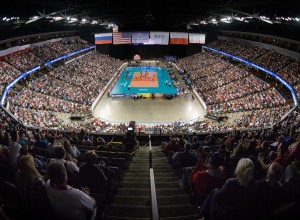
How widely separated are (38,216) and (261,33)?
5155cm

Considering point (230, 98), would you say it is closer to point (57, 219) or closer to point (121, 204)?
point (121, 204)

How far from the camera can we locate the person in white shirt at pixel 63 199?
3520 mm

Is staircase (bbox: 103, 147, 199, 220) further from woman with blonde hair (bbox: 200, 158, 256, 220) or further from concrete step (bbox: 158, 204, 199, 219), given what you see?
woman with blonde hair (bbox: 200, 158, 256, 220)

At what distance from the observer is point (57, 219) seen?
358cm

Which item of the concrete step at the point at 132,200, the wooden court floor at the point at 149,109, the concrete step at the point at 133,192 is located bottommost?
the wooden court floor at the point at 149,109

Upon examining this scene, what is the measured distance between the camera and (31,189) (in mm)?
3939

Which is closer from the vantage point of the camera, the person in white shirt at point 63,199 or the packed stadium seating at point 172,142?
the person in white shirt at point 63,199

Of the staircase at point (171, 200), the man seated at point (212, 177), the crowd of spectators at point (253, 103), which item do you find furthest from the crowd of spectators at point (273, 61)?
the man seated at point (212, 177)

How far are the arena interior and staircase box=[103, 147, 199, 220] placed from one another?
1.3 inches

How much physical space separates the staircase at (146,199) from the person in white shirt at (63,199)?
1614mm

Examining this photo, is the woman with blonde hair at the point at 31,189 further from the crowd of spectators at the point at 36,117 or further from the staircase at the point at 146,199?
the crowd of spectators at the point at 36,117

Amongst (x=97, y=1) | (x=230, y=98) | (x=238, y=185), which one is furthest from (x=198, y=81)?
(x=238, y=185)

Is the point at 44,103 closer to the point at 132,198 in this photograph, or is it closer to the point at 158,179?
the point at 158,179

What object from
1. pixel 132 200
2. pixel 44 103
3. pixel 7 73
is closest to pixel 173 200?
pixel 132 200
